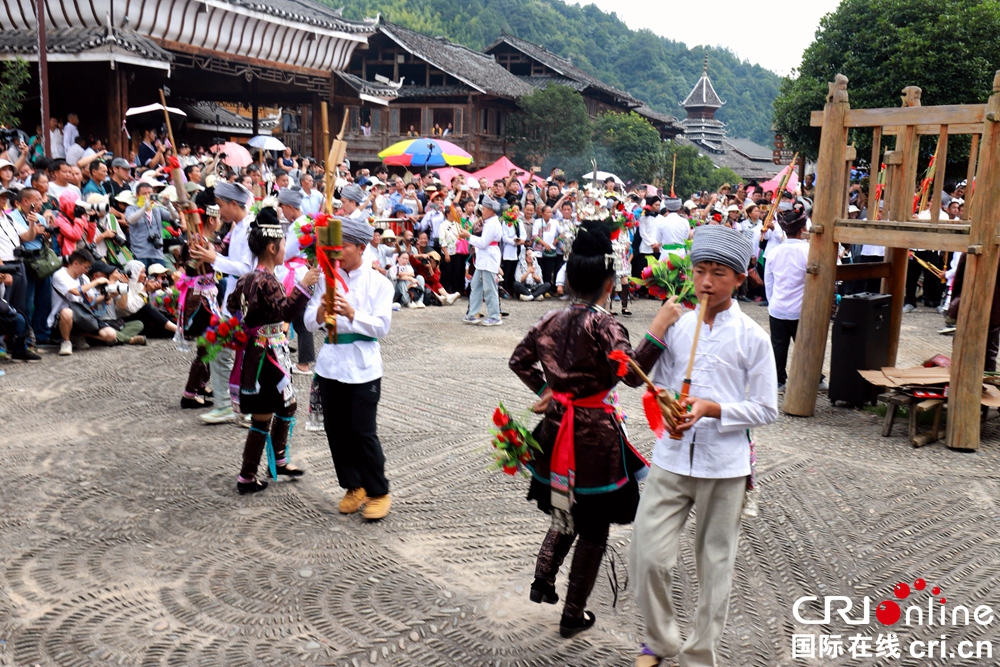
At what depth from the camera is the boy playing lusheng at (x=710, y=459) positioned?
3359 mm

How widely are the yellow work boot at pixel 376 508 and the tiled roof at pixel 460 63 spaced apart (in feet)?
95.2

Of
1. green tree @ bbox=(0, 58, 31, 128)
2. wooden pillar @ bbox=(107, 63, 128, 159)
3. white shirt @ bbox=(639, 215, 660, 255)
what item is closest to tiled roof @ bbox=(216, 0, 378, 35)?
wooden pillar @ bbox=(107, 63, 128, 159)

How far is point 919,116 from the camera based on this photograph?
7047mm

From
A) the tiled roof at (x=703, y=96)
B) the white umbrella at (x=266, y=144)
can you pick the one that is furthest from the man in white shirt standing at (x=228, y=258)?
the tiled roof at (x=703, y=96)

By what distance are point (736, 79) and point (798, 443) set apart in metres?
96.2

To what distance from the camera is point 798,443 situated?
7.08 m

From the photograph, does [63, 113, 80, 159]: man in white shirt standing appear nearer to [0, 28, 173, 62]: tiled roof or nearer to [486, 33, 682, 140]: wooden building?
[0, 28, 173, 62]: tiled roof

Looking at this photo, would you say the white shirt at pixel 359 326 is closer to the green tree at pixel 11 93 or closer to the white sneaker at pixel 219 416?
the white sneaker at pixel 219 416

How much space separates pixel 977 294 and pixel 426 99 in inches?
1140

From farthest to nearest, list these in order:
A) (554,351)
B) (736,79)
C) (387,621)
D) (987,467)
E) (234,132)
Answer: (736,79) < (234,132) < (987,467) < (387,621) < (554,351)

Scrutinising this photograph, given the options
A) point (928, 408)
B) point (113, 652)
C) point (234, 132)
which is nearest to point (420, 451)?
point (113, 652)

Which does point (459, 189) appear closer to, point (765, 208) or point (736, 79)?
point (765, 208)

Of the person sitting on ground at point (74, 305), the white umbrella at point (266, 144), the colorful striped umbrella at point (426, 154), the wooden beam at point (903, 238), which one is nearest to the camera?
the wooden beam at point (903, 238)

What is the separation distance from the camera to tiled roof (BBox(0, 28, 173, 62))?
14.7 metres
